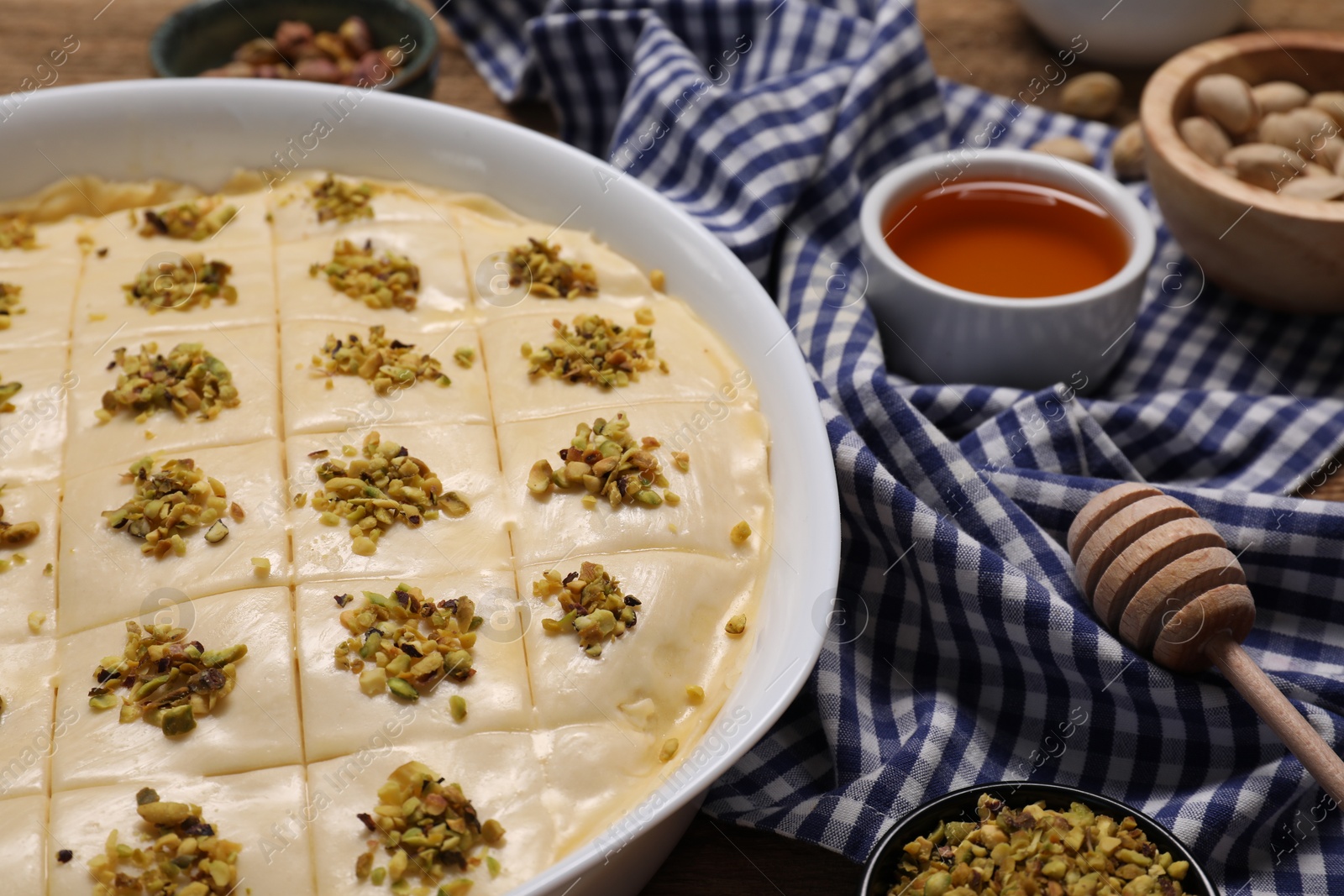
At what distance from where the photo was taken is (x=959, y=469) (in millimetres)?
2297

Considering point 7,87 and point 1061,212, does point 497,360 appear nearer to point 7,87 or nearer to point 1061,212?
point 1061,212

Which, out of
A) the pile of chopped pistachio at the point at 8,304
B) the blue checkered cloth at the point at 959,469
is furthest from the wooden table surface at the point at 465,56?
the pile of chopped pistachio at the point at 8,304

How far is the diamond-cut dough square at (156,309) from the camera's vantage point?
7.56ft

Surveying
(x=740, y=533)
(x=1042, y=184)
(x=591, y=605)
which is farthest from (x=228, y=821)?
(x=1042, y=184)

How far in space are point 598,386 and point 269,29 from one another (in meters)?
1.81

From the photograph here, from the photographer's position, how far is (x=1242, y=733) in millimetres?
1989

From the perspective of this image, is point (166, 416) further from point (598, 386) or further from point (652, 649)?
point (652, 649)

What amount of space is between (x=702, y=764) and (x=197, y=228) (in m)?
1.70

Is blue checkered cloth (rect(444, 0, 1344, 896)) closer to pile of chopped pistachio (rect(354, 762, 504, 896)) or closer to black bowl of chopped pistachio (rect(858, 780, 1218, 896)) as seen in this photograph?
black bowl of chopped pistachio (rect(858, 780, 1218, 896))

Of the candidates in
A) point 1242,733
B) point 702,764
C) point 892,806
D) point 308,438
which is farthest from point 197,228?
point 1242,733

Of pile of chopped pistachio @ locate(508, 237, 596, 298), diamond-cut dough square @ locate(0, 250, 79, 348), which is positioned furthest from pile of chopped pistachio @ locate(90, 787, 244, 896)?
pile of chopped pistachio @ locate(508, 237, 596, 298)

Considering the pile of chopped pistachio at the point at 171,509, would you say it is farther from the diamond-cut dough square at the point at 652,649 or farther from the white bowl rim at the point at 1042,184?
the white bowl rim at the point at 1042,184

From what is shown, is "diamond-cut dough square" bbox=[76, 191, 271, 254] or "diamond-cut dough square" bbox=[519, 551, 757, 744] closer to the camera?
"diamond-cut dough square" bbox=[519, 551, 757, 744]

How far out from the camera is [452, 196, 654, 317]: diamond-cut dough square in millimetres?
2416
